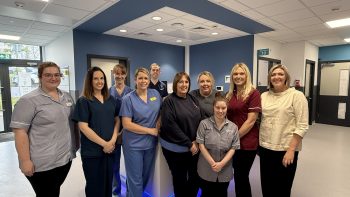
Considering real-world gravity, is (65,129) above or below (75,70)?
below

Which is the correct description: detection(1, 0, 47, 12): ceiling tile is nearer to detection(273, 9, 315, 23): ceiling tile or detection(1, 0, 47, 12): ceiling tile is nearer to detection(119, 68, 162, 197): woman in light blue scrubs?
detection(119, 68, 162, 197): woman in light blue scrubs

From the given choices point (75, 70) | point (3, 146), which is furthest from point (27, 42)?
point (3, 146)

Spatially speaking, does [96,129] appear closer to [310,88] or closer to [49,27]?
[49,27]

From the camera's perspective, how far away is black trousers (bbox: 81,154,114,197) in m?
1.88

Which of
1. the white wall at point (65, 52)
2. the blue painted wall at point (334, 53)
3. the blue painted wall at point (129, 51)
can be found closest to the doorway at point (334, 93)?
the blue painted wall at point (334, 53)

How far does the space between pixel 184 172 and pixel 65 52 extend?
15.0ft

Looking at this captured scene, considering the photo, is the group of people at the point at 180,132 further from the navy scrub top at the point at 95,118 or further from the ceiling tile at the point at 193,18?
the ceiling tile at the point at 193,18

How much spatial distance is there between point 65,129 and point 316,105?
8.32 metres

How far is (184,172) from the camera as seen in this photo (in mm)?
2021

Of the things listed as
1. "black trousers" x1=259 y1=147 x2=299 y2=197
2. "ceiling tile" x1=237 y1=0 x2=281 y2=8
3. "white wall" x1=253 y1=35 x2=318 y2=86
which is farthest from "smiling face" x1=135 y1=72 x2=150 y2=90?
"white wall" x1=253 y1=35 x2=318 y2=86

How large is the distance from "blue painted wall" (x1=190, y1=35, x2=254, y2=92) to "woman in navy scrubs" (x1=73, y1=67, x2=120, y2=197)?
442cm

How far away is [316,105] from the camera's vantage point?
756 centimetres

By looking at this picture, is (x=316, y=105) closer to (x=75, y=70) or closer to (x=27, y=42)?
(x=75, y=70)

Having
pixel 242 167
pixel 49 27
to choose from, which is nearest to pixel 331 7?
pixel 242 167
